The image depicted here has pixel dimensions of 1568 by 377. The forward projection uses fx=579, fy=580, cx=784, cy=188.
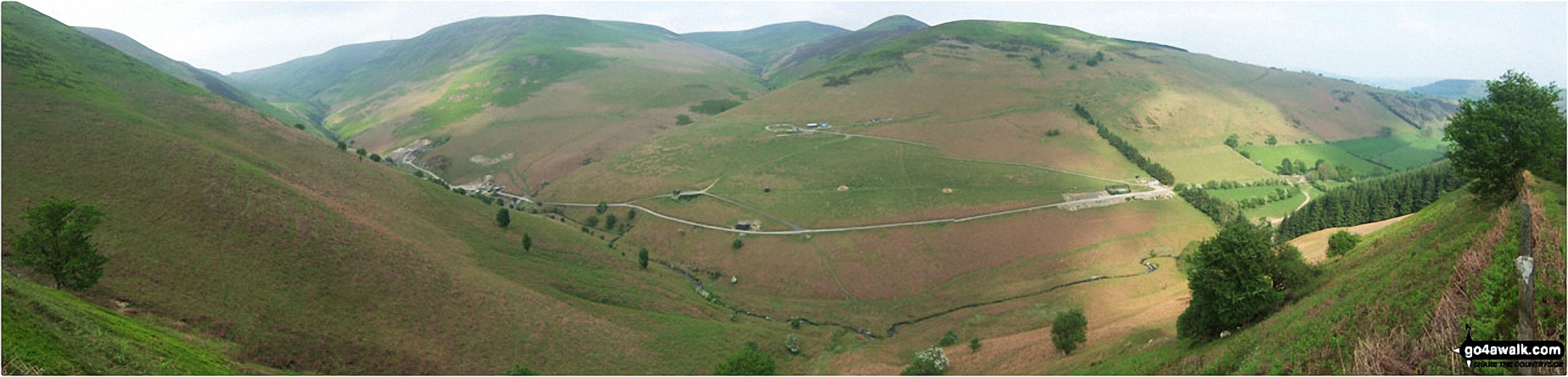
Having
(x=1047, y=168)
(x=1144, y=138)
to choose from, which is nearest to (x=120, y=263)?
(x=1047, y=168)

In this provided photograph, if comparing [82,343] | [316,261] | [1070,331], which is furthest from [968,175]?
[82,343]

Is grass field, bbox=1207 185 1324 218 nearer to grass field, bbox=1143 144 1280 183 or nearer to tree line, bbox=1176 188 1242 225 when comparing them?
tree line, bbox=1176 188 1242 225

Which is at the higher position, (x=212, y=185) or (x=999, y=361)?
(x=212, y=185)

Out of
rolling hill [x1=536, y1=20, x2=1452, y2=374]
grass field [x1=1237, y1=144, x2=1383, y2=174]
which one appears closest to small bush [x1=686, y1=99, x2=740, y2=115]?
rolling hill [x1=536, y1=20, x2=1452, y2=374]

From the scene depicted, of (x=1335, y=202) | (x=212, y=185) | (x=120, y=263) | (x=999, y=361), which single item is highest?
(x=212, y=185)

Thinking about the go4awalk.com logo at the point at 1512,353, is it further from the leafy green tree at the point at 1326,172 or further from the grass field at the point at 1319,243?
the leafy green tree at the point at 1326,172

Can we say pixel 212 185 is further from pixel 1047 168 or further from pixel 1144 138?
pixel 1144 138

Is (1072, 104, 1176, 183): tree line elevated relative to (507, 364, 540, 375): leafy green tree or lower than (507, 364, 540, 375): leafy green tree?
elevated
